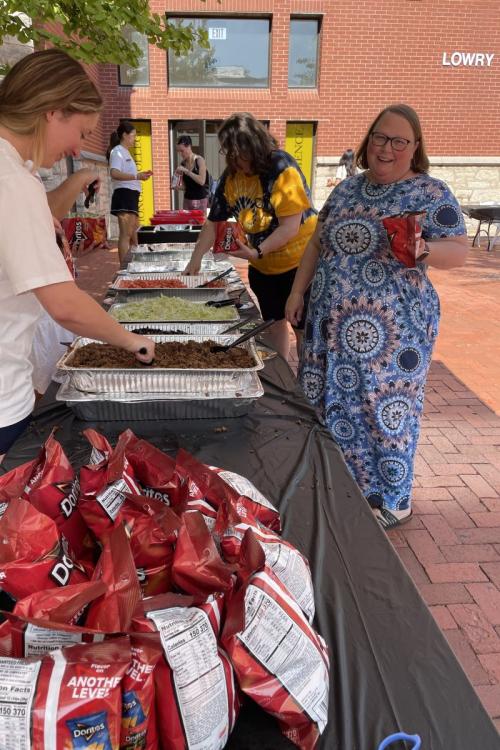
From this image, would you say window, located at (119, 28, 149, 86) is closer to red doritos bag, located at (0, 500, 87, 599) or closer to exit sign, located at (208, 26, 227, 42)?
exit sign, located at (208, 26, 227, 42)

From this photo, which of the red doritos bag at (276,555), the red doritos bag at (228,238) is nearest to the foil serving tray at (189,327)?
the red doritos bag at (228,238)

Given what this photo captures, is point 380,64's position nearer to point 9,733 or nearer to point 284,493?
point 284,493

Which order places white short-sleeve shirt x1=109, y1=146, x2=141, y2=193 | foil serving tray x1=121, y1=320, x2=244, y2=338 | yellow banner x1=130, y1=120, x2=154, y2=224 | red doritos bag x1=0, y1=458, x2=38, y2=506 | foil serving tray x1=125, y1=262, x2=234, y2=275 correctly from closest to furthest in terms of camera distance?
red doritos bag x1=0, y1=458, x2=38, y2=506 < foil serving tray x1=121, y1=320, x2=244, y2=338 < foil serving tray x1=125, y1=262, x2=234, y2=275 < white short-sleeve shirt x1=109, y1=146, x2=141, y2=193 < yellow banner x1=130, y1=120, x2=154, y2=224

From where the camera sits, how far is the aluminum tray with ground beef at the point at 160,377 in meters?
1.69

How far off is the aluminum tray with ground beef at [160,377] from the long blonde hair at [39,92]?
66cm

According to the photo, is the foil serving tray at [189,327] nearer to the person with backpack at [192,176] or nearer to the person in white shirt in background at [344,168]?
the person with backpack at [192,176]

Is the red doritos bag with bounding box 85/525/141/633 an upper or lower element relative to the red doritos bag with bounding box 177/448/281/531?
upper

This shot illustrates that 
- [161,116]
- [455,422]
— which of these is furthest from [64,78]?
[161,116]

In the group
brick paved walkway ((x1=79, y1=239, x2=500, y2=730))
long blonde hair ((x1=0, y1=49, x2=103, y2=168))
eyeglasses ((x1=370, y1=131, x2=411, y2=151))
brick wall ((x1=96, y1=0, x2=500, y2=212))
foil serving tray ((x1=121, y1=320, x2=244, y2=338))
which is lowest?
brick paved walkway ((x1=79, y1=239, x2=500, y2=730))

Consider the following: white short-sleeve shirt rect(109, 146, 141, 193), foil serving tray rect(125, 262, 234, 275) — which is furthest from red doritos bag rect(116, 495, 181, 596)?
white short-sleeve shirt rect(109, 146, 141, 193)

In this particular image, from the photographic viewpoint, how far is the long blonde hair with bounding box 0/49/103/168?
1326 millimetres

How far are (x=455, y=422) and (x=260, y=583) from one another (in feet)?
10.9

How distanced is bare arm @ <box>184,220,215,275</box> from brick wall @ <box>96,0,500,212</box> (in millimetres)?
9665

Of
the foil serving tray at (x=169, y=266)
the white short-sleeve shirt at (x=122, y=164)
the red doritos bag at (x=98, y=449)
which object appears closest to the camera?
the red doritos bag at (x=98, y=449)
